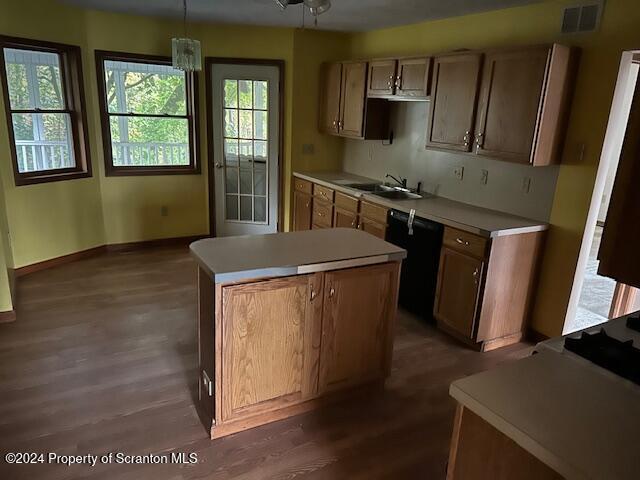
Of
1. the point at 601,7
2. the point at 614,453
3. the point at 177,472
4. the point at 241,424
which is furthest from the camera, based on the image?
the point at 601,7

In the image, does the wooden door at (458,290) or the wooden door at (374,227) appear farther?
the wooden door at (374,227)

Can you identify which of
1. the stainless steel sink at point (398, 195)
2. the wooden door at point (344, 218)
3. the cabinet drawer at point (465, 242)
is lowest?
the wooden door at point (344, 218)

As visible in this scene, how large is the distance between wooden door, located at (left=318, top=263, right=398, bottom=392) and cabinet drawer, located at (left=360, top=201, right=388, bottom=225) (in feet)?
4.71

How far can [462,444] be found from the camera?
129 cm

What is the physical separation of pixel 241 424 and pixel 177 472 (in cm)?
39

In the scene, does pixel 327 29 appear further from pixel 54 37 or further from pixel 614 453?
pixel 614 453

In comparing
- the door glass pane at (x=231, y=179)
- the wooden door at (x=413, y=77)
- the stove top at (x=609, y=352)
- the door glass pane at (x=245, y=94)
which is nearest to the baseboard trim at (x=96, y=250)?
the door glass pane at (x=231, y=179)

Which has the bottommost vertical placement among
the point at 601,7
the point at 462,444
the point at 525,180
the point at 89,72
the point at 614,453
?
the point at 462,444

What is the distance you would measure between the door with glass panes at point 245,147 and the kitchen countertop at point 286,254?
2847mm

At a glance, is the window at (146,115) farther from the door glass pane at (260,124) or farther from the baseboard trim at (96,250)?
the baseboard trim at (96,250)

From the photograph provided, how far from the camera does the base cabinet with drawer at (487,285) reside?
3.15 meters

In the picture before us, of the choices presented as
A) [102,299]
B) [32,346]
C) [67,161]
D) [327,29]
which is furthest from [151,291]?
[327,29]

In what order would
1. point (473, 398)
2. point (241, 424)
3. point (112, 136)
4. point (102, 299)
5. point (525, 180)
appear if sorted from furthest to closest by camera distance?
point (112, 136)
point (102, 299)
point (525, 180)
point (241, 424)
point (473, 398)

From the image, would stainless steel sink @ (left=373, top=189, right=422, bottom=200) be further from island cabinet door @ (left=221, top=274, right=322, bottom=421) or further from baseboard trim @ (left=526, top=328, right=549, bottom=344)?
island cabinet door @ (left=221, top=274, right=322, bottom=421)
